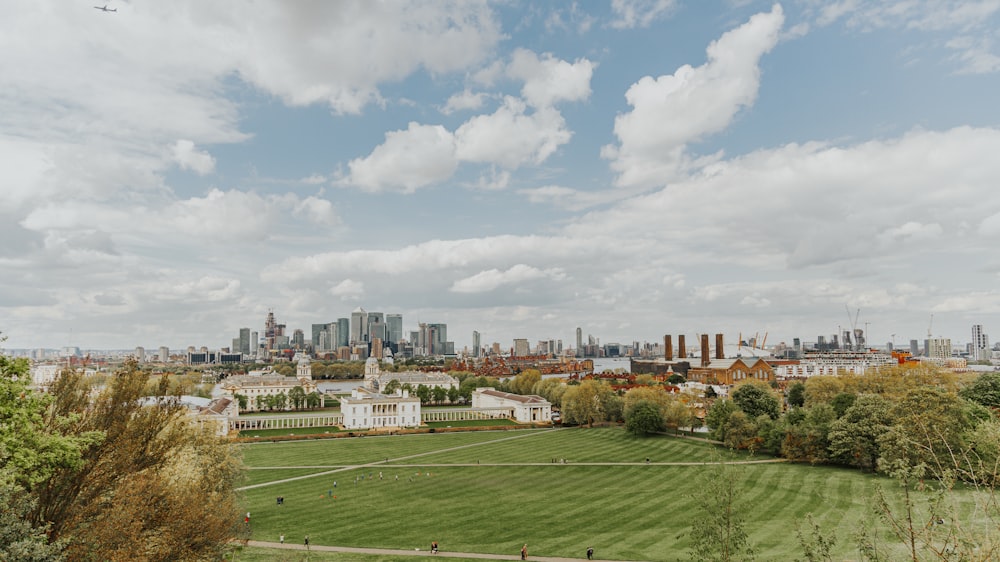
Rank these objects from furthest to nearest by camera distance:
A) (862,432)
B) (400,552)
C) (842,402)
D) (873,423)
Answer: (842,402), (873,423), (862,432), (400,552)

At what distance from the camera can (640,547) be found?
36.8 m

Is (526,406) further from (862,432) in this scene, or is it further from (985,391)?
(985,391)

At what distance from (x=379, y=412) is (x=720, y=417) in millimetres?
59696

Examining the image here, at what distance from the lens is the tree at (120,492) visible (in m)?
16.9

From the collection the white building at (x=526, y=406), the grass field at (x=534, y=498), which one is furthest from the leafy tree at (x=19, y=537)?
the white building at (x=526, y=406)

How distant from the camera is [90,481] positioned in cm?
1814

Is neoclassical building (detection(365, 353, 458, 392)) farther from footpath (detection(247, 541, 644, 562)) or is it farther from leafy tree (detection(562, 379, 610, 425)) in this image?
footpath (detection(247, 541, 644, 562))

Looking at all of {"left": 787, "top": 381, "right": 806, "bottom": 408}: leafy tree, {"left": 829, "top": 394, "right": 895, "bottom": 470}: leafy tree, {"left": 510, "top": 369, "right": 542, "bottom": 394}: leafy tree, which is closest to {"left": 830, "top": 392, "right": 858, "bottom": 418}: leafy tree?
{"left": 829, "top": 394, "right": 895, "bottom": 470}: leafy tree

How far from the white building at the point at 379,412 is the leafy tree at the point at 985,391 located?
81.9 m

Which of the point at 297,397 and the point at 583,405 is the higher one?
the point at 583,405

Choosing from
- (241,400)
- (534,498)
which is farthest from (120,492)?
(241,400)

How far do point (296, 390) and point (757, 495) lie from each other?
100468 millimetres

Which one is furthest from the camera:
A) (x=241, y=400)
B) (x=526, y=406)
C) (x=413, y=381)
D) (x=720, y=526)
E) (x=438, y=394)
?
(x=413, y=381)

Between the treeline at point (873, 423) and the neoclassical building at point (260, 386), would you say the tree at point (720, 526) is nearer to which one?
the treeline at point (873, 423)
